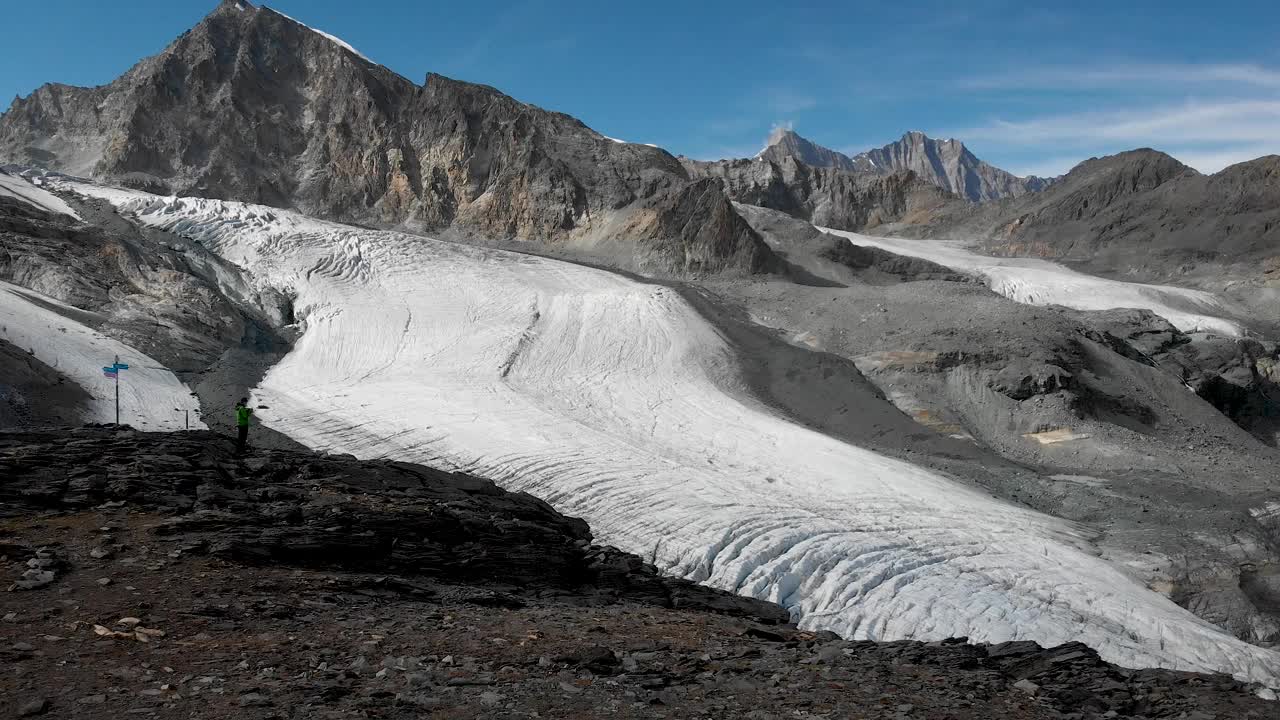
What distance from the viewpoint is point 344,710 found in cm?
752

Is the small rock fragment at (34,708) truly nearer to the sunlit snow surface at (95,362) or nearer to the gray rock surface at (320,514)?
the gray rock surface at (320,514)

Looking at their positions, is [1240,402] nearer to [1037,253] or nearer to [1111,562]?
[1111,562]

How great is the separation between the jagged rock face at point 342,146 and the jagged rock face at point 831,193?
32.3 meters

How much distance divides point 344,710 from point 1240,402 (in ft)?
134

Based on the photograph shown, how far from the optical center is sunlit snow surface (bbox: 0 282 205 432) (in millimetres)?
24453

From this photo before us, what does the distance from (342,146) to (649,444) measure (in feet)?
149

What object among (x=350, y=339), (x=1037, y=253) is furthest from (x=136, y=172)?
(x=1037, y=253)

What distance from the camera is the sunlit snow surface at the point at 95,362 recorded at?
24453mm

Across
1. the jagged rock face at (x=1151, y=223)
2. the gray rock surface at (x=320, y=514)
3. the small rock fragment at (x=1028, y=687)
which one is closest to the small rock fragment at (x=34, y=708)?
the gray rock surface at (x=320, y=514)

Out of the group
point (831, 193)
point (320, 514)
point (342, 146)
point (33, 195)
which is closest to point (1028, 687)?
point (320, 514)

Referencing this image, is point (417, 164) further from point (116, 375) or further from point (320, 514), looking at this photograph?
point (320, 514)

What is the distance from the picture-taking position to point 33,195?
43312mm

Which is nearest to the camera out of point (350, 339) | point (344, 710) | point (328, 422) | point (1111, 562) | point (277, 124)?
point (344, 710)

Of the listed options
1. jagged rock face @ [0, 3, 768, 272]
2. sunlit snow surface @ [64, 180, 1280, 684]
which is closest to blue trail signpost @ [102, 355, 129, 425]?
sunlit snow surface @ [64, 180, 1280, 684]
